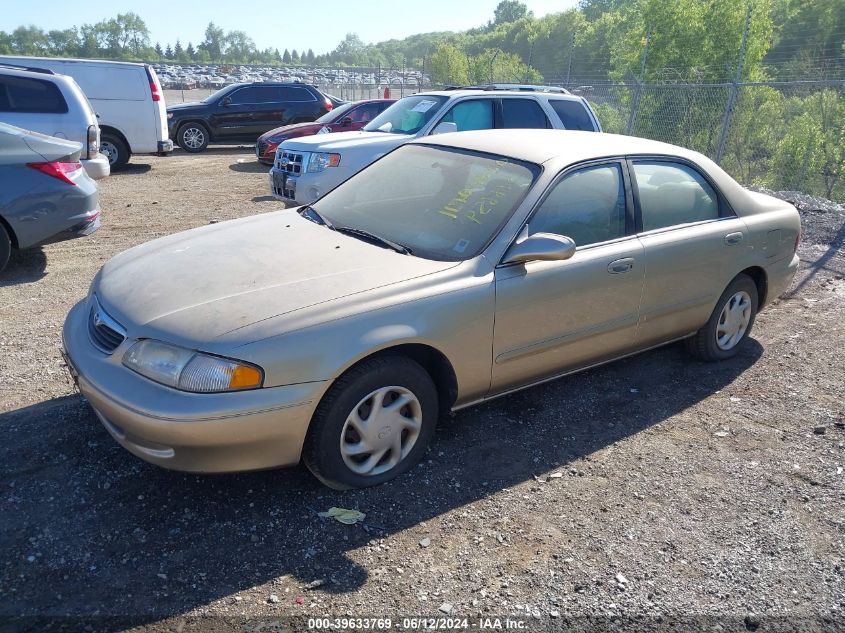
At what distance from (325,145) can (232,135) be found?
953cm

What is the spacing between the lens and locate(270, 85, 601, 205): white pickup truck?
843 cm

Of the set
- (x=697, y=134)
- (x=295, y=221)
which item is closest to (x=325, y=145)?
(x=295, y=221)

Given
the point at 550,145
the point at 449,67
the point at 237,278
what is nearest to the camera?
the point at 237,278

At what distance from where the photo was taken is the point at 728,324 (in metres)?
5.06

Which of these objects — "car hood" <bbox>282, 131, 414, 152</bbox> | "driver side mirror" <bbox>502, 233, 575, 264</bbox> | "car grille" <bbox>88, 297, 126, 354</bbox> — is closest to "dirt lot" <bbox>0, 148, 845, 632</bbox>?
"car grille" <bbox>88, 297, 126, 354</bbox>

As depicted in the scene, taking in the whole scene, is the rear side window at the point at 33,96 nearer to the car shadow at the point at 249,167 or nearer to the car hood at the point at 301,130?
the car shadow at the point at 249,167

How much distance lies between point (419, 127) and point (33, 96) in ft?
18.1

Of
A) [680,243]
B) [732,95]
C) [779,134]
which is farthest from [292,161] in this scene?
[779,134]

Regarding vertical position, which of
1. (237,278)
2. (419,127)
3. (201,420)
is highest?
(419,127)

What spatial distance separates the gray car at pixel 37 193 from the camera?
20.0 ft

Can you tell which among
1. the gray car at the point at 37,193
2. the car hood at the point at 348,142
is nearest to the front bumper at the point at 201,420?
the gray car at the point at 37,193

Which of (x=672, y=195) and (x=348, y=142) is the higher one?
(x=672, y=195)

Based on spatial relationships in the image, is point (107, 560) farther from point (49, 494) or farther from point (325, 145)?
point (325, 145)

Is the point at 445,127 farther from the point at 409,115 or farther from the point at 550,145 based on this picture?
the point at 550,145
